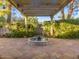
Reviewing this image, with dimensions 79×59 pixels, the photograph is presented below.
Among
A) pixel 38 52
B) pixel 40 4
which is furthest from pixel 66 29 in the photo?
pixel 38 52

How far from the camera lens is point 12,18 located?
22.9 m

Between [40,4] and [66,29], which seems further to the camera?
[66,29]

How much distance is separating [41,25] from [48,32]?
3.48 ft

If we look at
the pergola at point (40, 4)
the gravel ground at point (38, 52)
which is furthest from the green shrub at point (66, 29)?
the gravel ground at point (38, 52)

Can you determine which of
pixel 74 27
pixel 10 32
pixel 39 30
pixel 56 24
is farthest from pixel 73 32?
pixel 10 32

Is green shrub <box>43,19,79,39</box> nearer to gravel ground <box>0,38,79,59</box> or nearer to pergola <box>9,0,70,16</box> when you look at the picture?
pergola <box>9,0,70,16</box>

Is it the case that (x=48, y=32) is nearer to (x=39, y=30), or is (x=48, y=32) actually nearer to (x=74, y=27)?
(x=39, y=30)

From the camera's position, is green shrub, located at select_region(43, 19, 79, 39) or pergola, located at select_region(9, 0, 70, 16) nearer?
pergola, located at select_region(9, 0, 70, 16)

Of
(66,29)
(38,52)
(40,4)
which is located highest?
(40,4)

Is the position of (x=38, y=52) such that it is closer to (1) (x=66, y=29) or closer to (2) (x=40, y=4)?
(2) (x=40, y=4)

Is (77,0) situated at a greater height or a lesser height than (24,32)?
greater

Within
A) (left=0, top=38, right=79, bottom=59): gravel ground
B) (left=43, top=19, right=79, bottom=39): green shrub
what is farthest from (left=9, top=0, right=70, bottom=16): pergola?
(left=43, top=19, right=79, bottom=39): green shrub

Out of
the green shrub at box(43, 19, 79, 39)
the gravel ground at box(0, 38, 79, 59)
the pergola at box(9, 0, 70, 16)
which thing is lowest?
the gravel ground at box(0, 38, 79, 59)

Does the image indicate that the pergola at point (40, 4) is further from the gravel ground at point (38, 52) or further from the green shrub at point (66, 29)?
the green shrub at point (66, 29)
